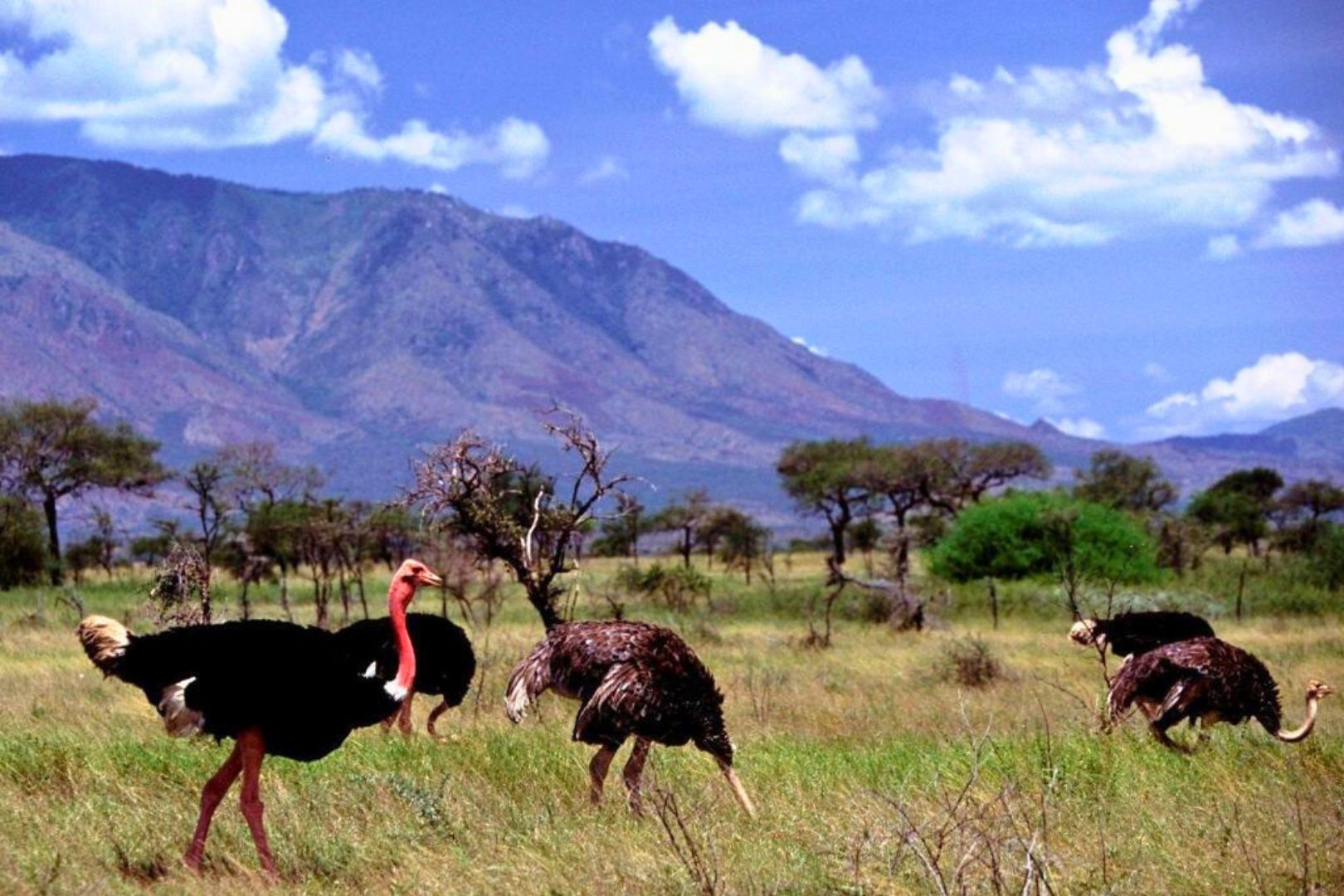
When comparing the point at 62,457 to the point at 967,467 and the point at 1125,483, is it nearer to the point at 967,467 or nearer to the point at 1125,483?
the point at 967,467

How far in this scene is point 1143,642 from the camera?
1272cm

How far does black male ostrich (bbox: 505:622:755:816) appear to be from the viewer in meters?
9.00

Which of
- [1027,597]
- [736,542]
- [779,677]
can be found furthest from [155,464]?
[779,677]

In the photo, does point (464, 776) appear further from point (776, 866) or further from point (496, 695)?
point (496, 695)

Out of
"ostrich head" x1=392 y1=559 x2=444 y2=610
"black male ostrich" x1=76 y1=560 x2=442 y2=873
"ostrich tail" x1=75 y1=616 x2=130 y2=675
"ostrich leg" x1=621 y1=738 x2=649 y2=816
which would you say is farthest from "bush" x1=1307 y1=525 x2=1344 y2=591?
"ostrich tail" x1=75 y1=616 x2=130 y2=675

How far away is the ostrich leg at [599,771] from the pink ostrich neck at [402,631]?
44.0 inches

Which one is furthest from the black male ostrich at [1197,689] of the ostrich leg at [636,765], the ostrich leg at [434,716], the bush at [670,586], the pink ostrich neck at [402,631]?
the bush at [670,586]

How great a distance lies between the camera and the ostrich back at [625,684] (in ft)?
29.5

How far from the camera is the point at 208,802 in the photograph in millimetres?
7672

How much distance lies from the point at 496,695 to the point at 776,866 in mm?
7691

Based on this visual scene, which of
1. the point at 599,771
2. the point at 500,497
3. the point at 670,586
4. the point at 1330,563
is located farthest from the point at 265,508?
the point at 599,771

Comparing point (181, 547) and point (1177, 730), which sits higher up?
point (181, 547)

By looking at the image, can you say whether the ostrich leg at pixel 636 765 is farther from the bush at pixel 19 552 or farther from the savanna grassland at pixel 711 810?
the bush at pixel 19 552

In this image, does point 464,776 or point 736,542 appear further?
point 736,542
